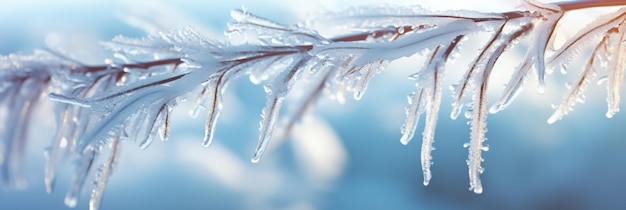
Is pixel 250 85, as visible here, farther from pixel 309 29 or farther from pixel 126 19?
pixel 309 29

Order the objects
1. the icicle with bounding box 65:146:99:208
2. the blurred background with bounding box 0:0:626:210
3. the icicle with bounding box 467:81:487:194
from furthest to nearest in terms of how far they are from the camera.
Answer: the blurred background with bounding box 0:0:626:210 → the icicle with bounding box 65:146:99:208 → the icicle with bounding box 467:81:487:194

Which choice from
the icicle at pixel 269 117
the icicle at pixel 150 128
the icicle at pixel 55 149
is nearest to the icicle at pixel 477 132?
the icicle at pixel 269 117

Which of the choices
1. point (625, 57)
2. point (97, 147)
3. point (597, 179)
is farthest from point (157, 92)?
point (597, 179)

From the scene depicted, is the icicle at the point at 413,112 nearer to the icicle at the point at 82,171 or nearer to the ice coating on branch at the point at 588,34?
the ice coating on branch at the point at 588,34

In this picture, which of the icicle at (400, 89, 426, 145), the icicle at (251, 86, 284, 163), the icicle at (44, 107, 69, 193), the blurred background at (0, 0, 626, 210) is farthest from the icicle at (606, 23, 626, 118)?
the blurred background at (0, 0, 626, 210)

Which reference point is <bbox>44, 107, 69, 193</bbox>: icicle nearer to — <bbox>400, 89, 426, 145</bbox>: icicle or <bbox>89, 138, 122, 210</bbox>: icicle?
<bbox>89, 138, 122, 210</bbox>: icicle

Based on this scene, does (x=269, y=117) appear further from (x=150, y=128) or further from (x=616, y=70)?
(x=616, y=70)

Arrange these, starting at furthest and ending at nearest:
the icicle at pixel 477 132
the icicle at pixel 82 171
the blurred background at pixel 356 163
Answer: the blurred background at pixel 356 163 < the icicle at pixel 82 171 < the icicle at pixel 477 132

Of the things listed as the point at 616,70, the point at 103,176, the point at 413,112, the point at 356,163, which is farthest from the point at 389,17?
the point at 356,163
